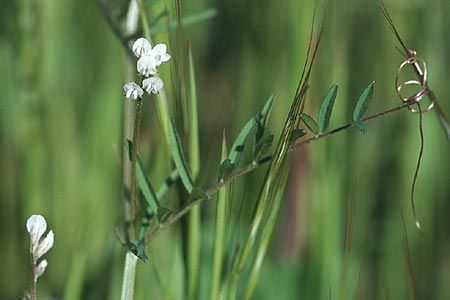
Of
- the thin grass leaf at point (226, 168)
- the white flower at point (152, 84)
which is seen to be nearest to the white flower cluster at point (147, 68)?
the white flower at point (152, 84)

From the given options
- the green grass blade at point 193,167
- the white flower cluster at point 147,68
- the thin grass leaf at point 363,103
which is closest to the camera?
Answer: the white flower cluster at point 147,68

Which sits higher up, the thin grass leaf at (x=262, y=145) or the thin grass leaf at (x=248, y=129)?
the thin grass leaf at (x=248, y=129)

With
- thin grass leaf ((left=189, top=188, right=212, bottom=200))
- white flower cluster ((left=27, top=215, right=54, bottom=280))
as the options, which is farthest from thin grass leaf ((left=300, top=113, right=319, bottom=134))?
white flower cluster ((left=27, top=215, right=54, bottom=280))

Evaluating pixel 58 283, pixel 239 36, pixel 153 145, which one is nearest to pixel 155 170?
pixel 153 145

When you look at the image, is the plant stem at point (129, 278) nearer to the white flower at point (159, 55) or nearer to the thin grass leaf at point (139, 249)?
A: the thin grass leaf at point (139, 249)

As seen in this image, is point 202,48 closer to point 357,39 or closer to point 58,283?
point 357,39

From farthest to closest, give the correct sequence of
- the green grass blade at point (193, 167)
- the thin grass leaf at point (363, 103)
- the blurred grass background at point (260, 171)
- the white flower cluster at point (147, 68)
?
the blurred grass background at point (260, 171)
the green grass blade at point (193, 167)
the thin grass leaf at point (363, 103)
the white flower cluster at point (147, 68)

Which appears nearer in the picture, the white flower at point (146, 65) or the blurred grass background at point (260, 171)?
the white flower at point (146, 65)
